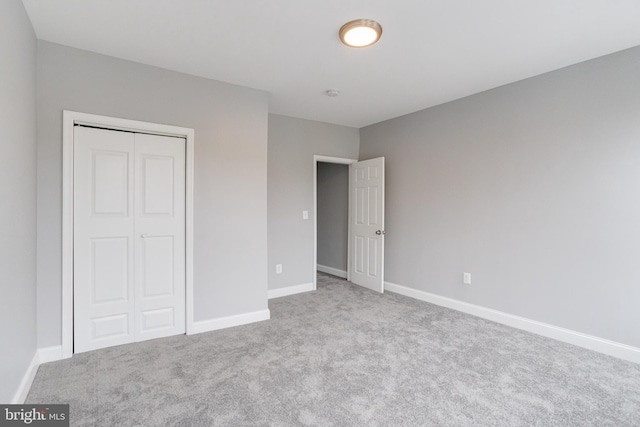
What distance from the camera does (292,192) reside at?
462 cm

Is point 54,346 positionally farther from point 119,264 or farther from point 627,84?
point 627,84

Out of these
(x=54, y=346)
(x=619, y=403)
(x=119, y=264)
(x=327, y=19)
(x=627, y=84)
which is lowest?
(x=619, y=403)

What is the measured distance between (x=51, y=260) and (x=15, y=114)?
121 centimetres

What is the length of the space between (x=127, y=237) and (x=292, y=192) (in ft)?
7.55

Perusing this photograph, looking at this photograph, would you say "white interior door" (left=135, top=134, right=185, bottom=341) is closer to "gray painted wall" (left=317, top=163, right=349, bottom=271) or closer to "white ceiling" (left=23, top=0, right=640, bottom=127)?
"white ceiling" (left=23, top=0, right=640, bottom=127)

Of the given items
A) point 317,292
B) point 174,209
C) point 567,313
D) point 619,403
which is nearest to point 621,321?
point 567,313

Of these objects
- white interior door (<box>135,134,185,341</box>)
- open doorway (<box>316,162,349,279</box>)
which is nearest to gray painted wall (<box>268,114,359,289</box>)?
open doorway (<box>316,162,349,279</box>)

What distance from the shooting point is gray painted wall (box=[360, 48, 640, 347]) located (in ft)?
8.67

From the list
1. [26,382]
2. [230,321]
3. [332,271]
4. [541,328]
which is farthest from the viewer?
[332,271]

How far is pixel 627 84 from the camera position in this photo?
2600mm

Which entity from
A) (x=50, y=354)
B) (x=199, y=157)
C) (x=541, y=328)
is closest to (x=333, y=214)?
(x=199, y=157)

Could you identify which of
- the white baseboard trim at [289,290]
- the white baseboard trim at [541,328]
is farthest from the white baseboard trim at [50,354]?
the white baseboard trim at [541,328]

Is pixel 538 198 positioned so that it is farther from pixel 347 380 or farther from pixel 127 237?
pixel 127 237

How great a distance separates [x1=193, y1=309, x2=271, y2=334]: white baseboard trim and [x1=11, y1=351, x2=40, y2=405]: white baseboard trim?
3.85 ft
